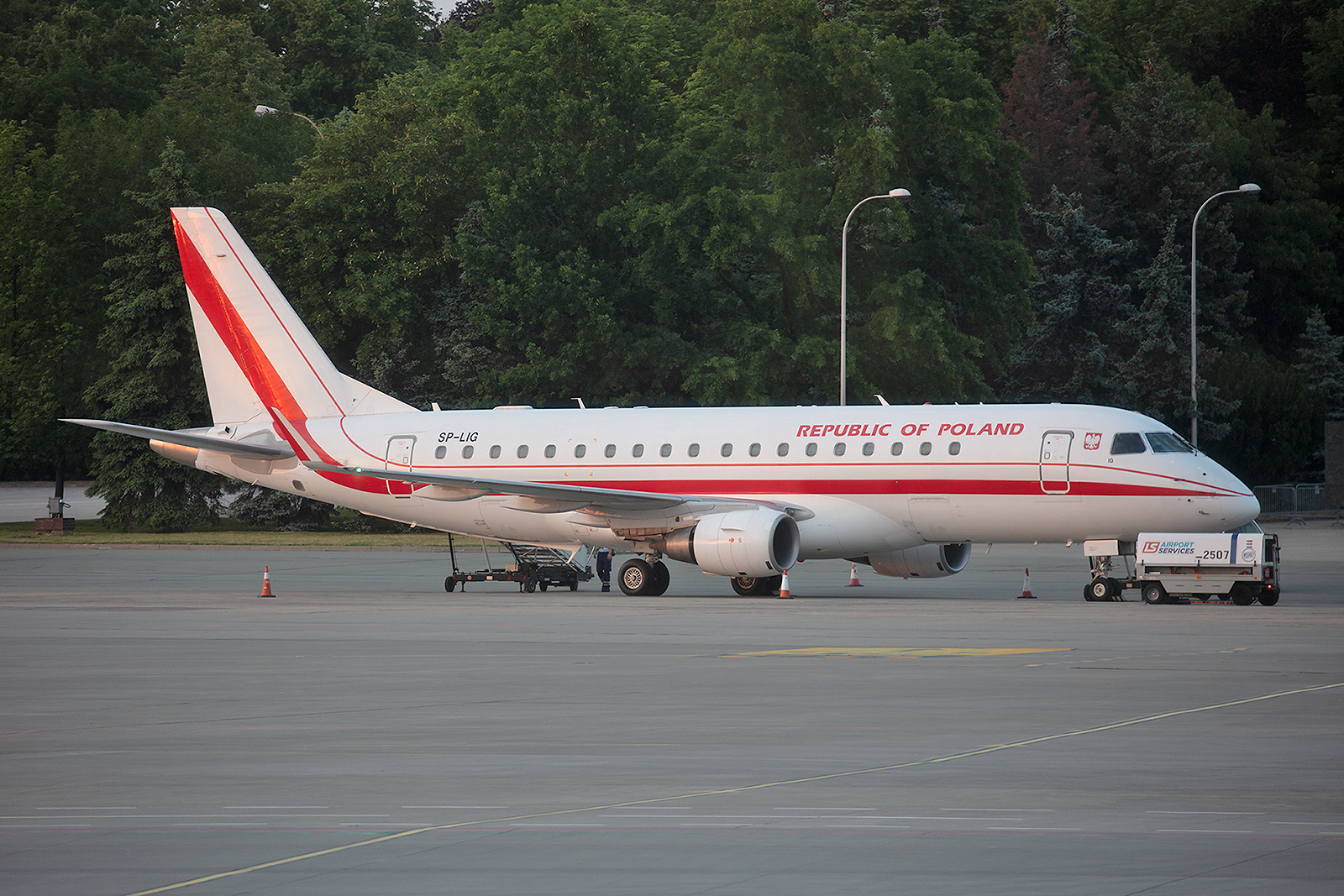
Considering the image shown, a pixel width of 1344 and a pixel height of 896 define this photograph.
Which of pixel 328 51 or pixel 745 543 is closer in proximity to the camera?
pixel 745 543

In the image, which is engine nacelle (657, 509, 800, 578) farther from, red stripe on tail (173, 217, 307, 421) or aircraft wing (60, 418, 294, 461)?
red stripe on tail (173, 217, 307, 421)

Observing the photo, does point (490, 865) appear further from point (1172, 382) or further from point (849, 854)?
point (1172, 382)

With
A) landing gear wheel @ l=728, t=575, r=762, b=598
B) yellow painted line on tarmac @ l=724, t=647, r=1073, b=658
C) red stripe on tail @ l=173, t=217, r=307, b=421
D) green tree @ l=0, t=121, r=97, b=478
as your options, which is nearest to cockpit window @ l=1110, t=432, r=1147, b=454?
landing gear wheel @ l=728, t=575, r=762, b=598

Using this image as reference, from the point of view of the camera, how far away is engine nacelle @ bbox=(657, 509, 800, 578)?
33562 millimetres

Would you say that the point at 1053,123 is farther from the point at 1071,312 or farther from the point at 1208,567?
the point at 1208,567

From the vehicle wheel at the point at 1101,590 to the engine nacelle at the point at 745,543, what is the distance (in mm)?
5685

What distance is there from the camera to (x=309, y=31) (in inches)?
4656

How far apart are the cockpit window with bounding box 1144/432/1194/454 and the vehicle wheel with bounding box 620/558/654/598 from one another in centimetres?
1045

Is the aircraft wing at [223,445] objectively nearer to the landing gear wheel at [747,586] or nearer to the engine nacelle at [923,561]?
the landing gear wheel at [747,586]

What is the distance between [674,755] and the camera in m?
13.7

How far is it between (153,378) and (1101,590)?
151ft

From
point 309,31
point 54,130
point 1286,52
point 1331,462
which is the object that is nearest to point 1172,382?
point 1331,462

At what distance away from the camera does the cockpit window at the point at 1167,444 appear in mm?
32844

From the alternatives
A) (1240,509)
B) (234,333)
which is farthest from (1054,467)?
(234,333)
